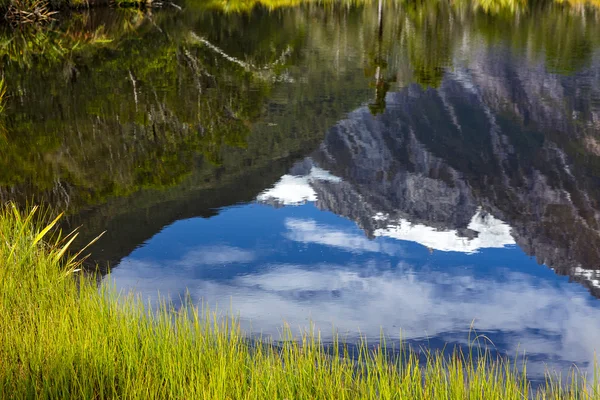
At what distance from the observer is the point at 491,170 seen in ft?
79.4

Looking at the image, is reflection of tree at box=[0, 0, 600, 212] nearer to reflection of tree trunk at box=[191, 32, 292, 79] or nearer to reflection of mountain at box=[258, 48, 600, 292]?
reflection of tree trunk at box=[191, 32, 292, 79]

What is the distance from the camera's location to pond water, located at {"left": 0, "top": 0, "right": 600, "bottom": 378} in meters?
13.8

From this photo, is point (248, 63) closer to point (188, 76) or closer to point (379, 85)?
point (188, 76)

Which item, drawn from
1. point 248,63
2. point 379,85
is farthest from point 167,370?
point 248,63

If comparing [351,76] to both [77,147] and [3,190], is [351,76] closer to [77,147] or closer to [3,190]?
[77,147]

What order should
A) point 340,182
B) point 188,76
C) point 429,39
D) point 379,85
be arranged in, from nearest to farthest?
point 340,182 < point 379,85 < point 188,76 < point 429,39

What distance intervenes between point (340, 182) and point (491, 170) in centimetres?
580

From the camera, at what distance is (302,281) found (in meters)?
14.6

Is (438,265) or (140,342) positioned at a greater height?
(140,342)

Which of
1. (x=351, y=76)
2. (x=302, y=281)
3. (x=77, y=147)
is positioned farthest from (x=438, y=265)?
(x=351, y=76)

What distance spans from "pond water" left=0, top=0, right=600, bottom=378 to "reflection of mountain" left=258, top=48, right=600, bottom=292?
0.41 feet

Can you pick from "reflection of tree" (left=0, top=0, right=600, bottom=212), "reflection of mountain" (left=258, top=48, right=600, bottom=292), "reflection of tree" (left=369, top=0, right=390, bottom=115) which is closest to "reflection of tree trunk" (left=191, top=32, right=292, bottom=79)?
"reflection of tree" (left=0, top=0, right=600, bottom=212)

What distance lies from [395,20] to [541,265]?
6357cm

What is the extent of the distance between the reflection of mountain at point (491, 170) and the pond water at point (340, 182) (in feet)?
0.41
